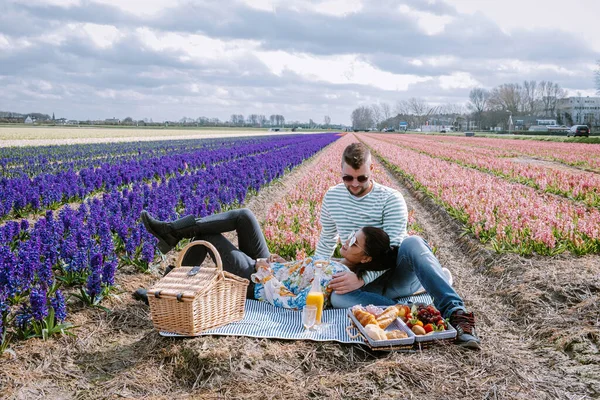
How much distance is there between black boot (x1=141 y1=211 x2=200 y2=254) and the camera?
489 centimetres

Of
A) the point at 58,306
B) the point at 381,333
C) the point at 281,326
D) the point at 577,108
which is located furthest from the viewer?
the point at 577,108

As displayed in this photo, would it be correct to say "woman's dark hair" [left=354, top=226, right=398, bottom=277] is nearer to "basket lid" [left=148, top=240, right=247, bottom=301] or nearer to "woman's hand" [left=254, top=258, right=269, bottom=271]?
"woman's hand" [left=254, top=258, right=269, bottom=271]

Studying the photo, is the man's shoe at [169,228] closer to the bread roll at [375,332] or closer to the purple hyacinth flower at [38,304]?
the purple hyacinth flower at [38,304]

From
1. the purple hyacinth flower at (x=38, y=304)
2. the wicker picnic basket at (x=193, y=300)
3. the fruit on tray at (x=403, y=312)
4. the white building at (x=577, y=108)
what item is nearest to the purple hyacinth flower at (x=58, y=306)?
the purple hyacinth flower at (x=38, y=304)

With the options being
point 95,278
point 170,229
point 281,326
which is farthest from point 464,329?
point 95,278

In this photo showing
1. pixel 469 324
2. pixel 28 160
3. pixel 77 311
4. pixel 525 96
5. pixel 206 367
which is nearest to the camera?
pixel 206 367

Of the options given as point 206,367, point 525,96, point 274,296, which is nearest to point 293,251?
point 274,296

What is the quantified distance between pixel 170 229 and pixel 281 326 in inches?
59.8

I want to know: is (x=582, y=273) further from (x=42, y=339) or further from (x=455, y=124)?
(x=455, y=124)

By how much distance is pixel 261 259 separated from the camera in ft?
15.9

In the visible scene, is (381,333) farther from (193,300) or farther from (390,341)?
(193,300)

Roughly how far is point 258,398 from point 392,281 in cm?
189

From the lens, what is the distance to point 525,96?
12431 centimetres

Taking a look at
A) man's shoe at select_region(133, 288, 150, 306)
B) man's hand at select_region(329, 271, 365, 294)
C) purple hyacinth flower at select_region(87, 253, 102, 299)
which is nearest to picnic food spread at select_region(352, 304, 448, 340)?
man's hand at select_region(329, 271, 365, 294)
